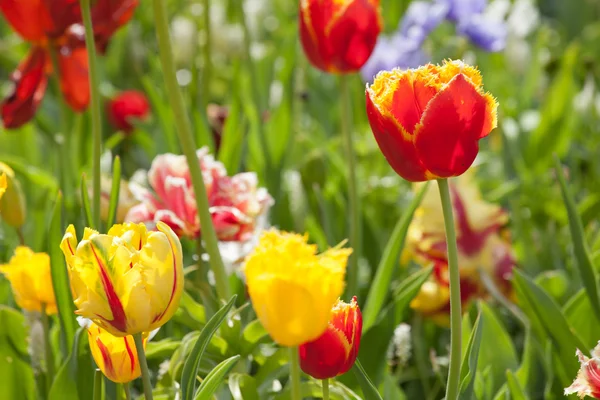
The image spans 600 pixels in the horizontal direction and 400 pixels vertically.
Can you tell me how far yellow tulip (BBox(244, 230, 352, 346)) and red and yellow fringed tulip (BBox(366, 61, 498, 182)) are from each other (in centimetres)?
11

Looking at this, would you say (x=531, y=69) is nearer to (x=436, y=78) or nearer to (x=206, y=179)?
(x=206, y=179)

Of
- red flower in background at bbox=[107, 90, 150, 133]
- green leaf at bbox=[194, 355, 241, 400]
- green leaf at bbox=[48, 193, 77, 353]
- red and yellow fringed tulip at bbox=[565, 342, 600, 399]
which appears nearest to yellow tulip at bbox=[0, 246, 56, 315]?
green leaf at bbox=[48, 193, 77, 353]

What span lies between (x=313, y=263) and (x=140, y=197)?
442 millimetres

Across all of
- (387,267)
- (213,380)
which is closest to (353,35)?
(387,267)

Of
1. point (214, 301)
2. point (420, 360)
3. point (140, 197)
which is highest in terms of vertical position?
point (140, 197)

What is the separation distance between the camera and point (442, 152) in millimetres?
601

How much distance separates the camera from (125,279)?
572 mm

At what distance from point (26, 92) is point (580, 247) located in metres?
0.72

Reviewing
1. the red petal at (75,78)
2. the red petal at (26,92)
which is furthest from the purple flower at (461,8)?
the red petal at (26,92)

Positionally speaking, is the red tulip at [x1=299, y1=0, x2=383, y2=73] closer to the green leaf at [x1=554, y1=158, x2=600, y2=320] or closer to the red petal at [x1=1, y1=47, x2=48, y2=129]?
the green leaf at [x1=554, y1=158, x2=600, y2=320]

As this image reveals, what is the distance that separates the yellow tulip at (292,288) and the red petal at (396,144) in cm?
11

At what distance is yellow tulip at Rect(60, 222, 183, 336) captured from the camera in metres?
0.57

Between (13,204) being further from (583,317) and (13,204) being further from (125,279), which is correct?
(583,317)

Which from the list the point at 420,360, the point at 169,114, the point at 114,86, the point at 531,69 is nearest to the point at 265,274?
the point at 420,360
